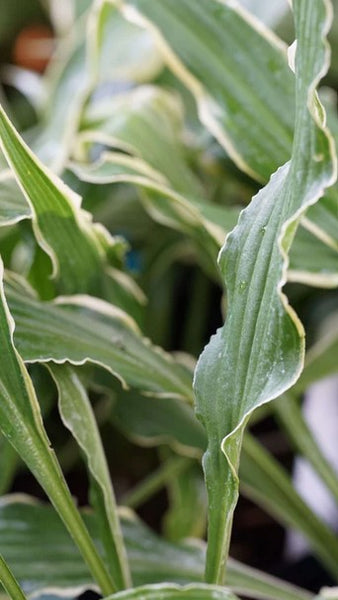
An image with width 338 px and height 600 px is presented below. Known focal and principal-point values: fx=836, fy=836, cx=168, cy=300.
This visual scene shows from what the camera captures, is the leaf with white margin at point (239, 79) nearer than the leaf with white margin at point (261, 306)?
No

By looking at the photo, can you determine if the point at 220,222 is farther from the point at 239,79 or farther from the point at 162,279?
the point at 162,279

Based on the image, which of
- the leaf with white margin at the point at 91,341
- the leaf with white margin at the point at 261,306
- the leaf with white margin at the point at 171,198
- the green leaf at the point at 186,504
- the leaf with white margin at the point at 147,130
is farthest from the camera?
the green leaf at the point at 186,504

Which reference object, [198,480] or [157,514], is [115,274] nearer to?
[198,480]

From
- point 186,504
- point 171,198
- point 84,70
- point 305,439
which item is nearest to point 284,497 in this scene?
point 305,439

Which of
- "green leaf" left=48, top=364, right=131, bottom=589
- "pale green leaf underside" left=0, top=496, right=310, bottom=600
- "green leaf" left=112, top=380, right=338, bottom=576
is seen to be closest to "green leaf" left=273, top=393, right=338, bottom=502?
"green leaf" left=112, top=380, right=338, bottom=576

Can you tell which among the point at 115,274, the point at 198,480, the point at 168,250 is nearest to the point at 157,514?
the point at 198,480

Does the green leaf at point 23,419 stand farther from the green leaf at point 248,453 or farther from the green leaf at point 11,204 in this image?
the green leaf at point 248,453

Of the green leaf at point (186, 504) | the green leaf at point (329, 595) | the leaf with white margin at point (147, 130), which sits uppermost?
the leaf with white margin at point (147, 130)

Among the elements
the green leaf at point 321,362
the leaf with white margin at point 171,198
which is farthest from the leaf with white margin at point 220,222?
the green leaf at point 321,362
